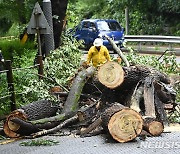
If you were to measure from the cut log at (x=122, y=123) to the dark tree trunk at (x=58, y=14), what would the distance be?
674 centimetres

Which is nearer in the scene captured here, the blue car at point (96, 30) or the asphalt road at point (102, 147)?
the asphalt road at point (102, 147)

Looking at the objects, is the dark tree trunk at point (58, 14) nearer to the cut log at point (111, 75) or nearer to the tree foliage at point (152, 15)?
the cut log at point (111, 75)

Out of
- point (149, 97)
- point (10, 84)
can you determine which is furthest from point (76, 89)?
point (10, 84)

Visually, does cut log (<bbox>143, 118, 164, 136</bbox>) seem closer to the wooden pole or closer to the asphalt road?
the asphalt road

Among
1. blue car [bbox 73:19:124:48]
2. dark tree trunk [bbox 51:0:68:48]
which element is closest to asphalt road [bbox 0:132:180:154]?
dark tree trunk [bbox 51:0:68:48]

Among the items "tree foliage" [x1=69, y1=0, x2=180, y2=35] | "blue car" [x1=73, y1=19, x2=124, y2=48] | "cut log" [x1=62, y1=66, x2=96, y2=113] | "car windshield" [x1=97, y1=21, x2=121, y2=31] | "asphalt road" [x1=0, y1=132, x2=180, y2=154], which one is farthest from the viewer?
"tree foliage" [x1=69, y1=0, x2=180, y2=35]

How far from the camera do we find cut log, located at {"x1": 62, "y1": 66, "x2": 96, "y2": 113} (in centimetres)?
1009

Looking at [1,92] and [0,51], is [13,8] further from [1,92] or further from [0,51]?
[1,92]

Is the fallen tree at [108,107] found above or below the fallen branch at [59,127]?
above

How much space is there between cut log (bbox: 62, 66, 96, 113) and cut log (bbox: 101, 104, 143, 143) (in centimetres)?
148

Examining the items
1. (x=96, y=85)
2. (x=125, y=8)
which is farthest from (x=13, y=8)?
(x=125, y=8)

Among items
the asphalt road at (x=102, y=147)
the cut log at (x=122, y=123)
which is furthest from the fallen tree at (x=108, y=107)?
the asphalt road at (x=102, y=147)

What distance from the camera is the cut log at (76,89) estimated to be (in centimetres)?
1009

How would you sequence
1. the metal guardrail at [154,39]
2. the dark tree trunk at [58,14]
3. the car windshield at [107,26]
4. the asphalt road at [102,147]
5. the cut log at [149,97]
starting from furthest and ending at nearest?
the car windshield at [107,26] < the metal guardrail at [154,39] < the dark tree trunk at [58,14] < the cut log at [149,97] < the asphalt road at [102,147]
